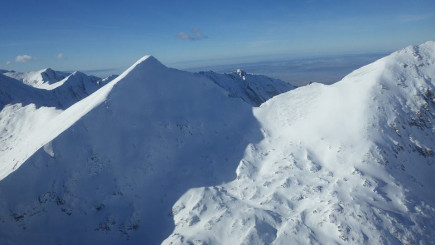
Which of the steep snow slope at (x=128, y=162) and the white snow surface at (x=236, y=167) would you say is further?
the steep snow slope at (x=128, y=162)

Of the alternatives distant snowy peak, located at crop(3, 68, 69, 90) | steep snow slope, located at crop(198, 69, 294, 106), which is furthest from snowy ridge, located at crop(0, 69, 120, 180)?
steep snow slope, located at crop(198, 69, 294, 106)

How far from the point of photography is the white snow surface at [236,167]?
30.1 metres

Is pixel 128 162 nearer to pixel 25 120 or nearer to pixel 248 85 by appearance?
pixel 25 120

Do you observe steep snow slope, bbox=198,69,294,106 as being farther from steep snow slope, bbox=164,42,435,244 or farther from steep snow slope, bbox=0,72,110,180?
steep snow slope, bbox=164,42,435,244

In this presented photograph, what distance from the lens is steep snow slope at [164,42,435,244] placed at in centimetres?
2898

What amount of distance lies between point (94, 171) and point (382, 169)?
34055mm

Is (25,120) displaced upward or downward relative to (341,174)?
upward

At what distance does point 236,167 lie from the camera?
3928 cm

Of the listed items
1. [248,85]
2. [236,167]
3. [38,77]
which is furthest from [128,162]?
[38,77]

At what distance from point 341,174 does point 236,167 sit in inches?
507

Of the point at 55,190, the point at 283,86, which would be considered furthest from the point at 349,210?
the point at 283,86

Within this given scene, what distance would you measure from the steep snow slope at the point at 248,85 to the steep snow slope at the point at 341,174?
10666 cm

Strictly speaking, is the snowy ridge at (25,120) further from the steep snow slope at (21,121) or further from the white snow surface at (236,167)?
the white snow surface at (236,167)

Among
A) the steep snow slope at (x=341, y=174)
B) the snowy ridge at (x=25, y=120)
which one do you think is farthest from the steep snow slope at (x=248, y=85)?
the steep snow slope at (x=341, y=174)
